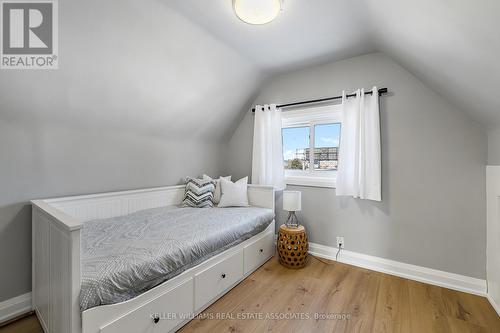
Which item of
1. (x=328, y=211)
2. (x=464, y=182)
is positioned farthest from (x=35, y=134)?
(x=464, y=182)

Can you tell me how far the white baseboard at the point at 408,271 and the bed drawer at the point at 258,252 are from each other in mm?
562

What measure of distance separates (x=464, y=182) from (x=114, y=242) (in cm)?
292

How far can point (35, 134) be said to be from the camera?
5.73 ft

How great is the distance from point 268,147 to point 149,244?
1.92 m

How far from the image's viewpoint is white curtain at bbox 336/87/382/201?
2252 millimetres

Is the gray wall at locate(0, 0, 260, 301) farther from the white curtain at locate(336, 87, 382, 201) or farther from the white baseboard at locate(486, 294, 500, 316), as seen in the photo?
the white baseboard at locate(486, 294, 500, 316)

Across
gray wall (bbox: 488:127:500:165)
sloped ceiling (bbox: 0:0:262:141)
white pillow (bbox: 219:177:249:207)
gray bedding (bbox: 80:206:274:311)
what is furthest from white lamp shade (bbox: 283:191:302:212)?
gray wall (bbox: 488:127:500:165)

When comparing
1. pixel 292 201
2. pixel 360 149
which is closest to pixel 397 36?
pixel 360 149

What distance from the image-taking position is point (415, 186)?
2.17 metres

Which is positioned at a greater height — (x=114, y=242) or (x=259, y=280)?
(x=114, y=242)

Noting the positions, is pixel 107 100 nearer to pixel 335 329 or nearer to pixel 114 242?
pixel 114 242

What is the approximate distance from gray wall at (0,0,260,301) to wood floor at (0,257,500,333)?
3.15 ft

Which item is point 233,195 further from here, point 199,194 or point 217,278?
point 217,278

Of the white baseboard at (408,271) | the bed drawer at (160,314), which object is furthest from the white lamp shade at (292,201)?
the bed drawer at (160,314)
